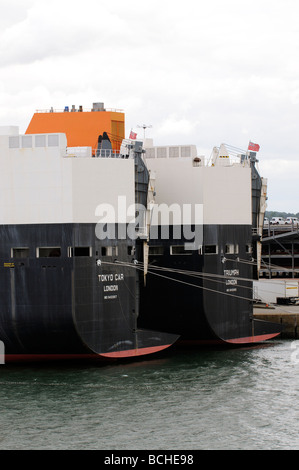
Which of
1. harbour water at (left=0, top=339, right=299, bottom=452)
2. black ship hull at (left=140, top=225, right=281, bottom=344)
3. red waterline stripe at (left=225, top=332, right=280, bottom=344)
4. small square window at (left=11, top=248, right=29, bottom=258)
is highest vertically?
small square window at (left=11, top=248, right=29, bottom=258)

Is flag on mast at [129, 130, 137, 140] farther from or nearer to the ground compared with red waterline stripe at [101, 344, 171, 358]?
farther from the ground

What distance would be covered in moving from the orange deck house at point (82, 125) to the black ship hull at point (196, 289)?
5.44 m

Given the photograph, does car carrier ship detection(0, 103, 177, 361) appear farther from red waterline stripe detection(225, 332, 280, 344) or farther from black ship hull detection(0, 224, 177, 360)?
red waterline stripe detection(225, 332, 280, 344)

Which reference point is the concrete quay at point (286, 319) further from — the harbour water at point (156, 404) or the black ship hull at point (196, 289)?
→ the harbour water at point (156, 404)

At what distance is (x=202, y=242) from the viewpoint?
40375mm

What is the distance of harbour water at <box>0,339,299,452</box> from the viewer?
25.5 m

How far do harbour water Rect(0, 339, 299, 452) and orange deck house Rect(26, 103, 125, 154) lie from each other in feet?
34.2

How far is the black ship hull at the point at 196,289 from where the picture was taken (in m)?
40.3

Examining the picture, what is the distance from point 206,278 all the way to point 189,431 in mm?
14478

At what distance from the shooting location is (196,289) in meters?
40.3

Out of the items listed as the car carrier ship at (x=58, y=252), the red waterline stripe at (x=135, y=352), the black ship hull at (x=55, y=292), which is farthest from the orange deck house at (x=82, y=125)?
the red waterline stripe at (x=135, y=352)

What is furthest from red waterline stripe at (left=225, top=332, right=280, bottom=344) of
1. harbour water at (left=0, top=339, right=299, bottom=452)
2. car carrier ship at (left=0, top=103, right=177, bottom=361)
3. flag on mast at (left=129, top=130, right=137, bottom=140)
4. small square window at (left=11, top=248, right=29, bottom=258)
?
small square window at (left=11, top=248, right=29, bottom=258)
